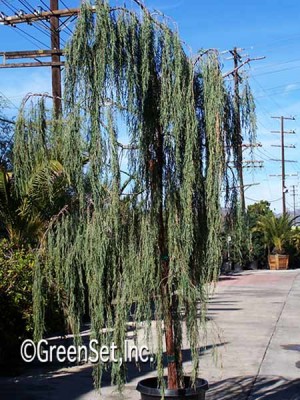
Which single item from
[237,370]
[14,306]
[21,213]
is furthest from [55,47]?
[237,370]

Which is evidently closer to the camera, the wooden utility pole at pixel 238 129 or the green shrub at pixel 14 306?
the wooden utility pole at pixel 238 129

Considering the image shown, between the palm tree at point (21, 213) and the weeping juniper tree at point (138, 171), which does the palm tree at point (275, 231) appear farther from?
the weeping juniper tree at point (138, 171)

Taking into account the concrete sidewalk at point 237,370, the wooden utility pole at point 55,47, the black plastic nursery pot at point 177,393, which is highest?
the wooden utility pole at point 55,47

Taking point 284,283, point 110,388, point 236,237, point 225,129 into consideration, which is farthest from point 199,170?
point 284,283

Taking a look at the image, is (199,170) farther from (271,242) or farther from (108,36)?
(271,242)

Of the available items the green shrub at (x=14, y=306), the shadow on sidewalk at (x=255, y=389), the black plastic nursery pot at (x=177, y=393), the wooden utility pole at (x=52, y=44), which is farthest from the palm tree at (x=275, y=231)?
the black plastic nursery pot at (x=177, y=393)

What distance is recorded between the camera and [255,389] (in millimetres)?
6859

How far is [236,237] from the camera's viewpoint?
432cm

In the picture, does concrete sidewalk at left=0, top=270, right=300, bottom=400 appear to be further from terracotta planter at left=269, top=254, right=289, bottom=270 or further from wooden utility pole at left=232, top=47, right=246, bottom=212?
terracotta planter at left=269, top=254, right=289, bottom=270

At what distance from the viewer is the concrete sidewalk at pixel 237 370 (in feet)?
21.6

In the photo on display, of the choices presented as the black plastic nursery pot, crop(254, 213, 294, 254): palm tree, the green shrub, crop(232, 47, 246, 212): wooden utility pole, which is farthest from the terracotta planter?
crop(232, 47, 246, 212): wooden utility pole

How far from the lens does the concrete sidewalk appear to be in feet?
21.6

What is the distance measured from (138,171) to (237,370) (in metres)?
4.76

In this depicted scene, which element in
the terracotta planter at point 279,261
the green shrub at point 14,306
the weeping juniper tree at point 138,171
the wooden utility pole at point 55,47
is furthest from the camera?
the terracotta planter at point 279,261
